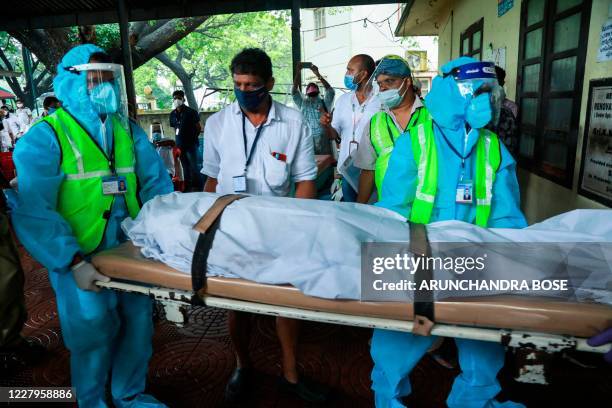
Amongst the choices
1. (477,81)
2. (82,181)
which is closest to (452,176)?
(477,81)

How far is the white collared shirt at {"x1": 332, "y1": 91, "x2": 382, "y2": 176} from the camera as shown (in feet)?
11.9

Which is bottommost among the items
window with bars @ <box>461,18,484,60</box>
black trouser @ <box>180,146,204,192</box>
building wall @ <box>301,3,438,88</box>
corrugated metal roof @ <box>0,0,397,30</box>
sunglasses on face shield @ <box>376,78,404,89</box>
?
black trouser @ <box>180,146,204,192</box>

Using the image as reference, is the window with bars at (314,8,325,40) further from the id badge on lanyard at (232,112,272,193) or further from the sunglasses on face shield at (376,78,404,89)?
the id badge on lanyard at (232,112,272,193)

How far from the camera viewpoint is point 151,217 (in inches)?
72.6

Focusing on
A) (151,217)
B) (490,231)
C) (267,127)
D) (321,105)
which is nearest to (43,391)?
(151,217)

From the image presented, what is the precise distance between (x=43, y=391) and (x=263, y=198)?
193cm

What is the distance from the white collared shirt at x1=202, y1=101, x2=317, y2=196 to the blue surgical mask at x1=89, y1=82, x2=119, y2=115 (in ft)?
1.75

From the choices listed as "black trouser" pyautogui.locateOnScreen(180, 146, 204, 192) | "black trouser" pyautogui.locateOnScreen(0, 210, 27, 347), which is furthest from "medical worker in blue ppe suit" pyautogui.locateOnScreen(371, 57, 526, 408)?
"black trouser" pyautogui.locateOnScreen(180, 146, 204, 192)

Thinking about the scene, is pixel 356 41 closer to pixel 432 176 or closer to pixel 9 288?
pixel 432 176

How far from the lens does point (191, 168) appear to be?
8.23 m

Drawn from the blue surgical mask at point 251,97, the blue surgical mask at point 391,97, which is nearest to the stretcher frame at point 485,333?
the blue surgical mask at point 251,97

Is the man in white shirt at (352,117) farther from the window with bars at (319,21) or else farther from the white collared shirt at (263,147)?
the window with bars at (319,21)

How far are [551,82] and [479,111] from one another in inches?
95.4

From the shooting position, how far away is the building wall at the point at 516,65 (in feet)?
9.62
